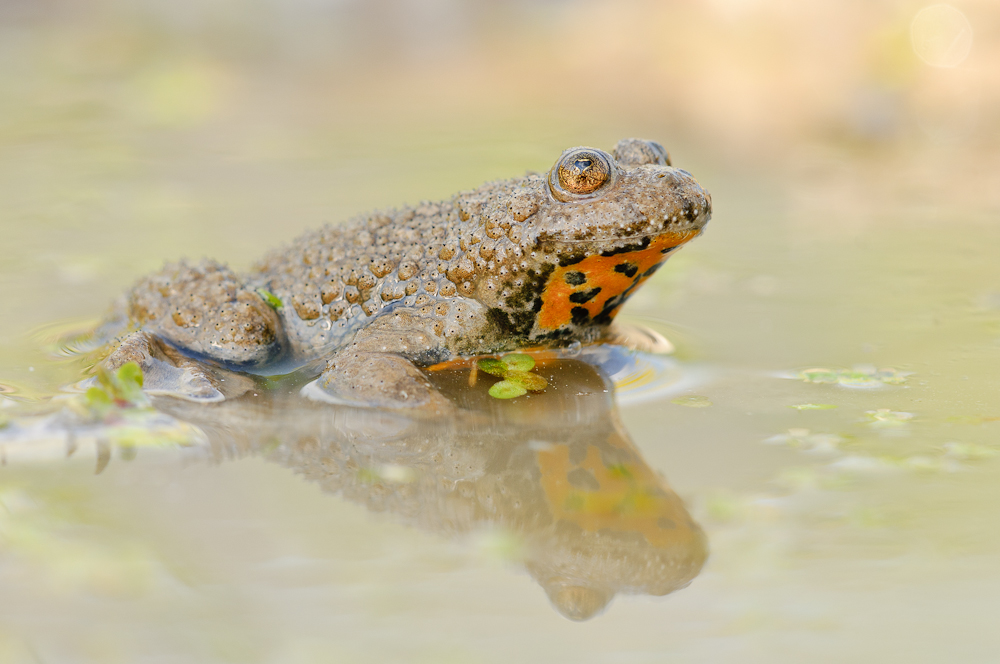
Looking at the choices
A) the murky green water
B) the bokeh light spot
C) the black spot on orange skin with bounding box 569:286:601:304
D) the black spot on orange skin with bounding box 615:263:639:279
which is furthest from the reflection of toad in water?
the bokeh light spot

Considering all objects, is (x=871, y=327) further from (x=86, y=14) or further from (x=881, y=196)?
(x=86, y=14)

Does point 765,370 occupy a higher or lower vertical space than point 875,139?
lower

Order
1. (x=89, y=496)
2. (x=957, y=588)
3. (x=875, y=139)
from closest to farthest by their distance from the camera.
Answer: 1. (x=957, y=588)
2. (x=89, y=496)
3. (x=875, y=139)

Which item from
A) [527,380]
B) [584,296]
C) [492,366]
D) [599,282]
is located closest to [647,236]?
[599,282]

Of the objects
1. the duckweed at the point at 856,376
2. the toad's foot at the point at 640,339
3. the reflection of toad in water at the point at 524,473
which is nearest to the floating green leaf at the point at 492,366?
the reflection of toad in water at the point at 524,473

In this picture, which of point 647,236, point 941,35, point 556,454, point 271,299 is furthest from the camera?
point 941,35

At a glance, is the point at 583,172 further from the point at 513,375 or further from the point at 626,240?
the point at 513,375

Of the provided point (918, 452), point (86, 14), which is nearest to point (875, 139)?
point (918, 452)
